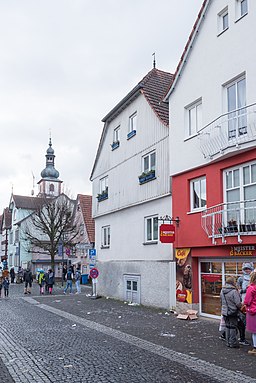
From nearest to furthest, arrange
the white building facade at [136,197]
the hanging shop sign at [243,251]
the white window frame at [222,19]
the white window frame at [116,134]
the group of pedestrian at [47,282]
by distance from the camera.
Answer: the hanging shop sign at [243,251], the white window frame at [222,19], the white building facade at [136,197], the white window frame at [116,134], the group of pedestrian at [47,282]

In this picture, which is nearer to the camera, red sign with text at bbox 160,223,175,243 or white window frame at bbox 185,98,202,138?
white window frame at bbox 185,98,202,138

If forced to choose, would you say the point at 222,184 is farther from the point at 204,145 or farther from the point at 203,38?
the point at 203,38

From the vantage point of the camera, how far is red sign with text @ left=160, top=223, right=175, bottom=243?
55.6 feet

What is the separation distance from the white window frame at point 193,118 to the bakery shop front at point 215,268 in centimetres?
432

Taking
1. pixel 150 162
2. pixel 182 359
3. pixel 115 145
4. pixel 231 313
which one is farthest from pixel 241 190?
Answer: pixel 115 145

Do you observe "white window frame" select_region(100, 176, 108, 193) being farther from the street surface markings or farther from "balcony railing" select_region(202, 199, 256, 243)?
the street surface markings

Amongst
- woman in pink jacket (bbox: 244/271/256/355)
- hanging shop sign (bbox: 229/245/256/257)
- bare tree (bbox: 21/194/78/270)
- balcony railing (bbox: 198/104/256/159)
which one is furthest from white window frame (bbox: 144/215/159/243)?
bare tree (bbox: 21/194/78/270)

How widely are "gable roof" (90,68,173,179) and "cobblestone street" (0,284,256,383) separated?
870 cm

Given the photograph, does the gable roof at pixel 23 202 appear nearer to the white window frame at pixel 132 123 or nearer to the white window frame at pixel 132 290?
the white window frame at pixel 132 123

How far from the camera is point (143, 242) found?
2072 centimetres

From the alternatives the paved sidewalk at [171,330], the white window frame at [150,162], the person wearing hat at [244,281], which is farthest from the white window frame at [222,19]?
the paved sidewalk at [171,330]

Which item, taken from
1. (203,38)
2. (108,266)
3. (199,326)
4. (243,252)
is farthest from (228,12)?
(108,266)

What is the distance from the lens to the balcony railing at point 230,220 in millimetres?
13164

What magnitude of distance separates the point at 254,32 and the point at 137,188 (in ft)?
31.5
